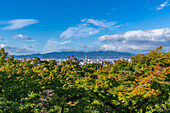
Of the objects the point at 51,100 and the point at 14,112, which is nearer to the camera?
the point at 14,112

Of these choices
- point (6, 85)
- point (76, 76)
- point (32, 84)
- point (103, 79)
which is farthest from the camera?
point (76, 76)

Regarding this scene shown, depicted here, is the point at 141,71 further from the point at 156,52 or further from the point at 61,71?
the point at 61,71

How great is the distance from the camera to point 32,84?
50.3 ft

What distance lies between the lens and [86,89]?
18.3m

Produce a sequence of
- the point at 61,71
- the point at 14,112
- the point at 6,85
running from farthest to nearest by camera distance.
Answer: the point at 61,71 → the point at 6,85 → the point at 14,112

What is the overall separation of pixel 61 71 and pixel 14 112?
12917 mm

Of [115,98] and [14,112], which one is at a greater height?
[14,112]

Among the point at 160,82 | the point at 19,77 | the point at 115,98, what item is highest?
the point at 19,77

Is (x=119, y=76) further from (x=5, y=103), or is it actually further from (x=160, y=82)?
(x=5, y=103)

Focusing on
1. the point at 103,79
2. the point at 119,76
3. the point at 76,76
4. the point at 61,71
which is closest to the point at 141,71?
the point at 119,76

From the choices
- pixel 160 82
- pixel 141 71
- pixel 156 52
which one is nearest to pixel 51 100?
pixel 160 82

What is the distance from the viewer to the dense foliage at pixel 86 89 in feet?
43.3

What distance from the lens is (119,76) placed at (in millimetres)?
19156

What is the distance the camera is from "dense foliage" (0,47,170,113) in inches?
520
